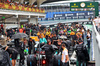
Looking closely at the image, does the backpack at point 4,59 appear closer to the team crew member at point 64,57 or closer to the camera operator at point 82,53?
the team crew member at point 64,57

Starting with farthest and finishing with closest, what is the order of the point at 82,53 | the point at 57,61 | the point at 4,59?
the point at 82,53
the point at 57,61
the point at 4,59

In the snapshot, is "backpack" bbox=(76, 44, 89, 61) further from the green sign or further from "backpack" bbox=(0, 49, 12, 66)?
the green sign

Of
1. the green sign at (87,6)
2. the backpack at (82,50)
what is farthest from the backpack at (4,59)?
the green sign at (87,6)

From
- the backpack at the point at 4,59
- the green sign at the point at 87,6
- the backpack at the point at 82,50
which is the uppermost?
the green sign at the point at 87,6

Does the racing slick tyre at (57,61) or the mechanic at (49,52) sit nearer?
Result: the racing slick tyre at (57,61)

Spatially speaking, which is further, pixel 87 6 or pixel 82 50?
pixel 87 6

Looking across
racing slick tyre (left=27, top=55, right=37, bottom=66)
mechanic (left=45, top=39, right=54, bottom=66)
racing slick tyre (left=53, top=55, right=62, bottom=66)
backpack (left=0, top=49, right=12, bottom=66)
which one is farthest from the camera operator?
backpack (left=0, top=49, right=12, bottom=66)

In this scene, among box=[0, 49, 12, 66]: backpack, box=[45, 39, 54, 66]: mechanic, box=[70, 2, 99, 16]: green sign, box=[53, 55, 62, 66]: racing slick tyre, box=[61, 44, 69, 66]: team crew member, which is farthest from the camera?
box=[70, 2, 99, 16]: green sign

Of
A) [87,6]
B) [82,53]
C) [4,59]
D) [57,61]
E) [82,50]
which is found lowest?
[57,61]

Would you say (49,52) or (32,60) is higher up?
(49,52)

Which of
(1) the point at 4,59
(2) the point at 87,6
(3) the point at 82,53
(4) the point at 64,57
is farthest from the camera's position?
(2) the point at 87,6

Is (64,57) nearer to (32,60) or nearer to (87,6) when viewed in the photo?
(32,60)

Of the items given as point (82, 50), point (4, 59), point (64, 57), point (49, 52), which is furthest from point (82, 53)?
point (4, 59)

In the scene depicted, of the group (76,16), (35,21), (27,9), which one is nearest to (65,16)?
(76,16)
